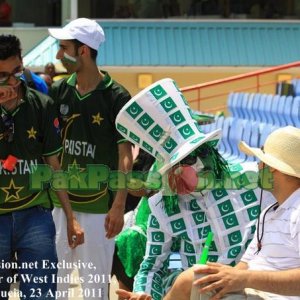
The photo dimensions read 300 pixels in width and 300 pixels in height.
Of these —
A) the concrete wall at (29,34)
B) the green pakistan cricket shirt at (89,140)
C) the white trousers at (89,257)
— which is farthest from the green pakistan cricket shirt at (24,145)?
the concrete wall at (29,34)

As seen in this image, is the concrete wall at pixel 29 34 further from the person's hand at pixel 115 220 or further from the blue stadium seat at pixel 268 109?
the person's hand at pixel 115 220

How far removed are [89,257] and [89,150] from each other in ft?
1.94

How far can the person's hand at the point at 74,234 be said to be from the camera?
5.07m

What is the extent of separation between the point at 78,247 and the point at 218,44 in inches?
470

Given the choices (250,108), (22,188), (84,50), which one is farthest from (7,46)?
(250,108)

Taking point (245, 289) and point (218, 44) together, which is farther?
point (218, 44)

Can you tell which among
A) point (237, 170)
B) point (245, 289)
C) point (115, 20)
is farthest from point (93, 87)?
point (115, 20)

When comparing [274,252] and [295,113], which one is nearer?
[274,252]

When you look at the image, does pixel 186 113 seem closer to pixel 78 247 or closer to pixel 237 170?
pixel 237 170

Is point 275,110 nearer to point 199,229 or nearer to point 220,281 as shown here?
point 199,229

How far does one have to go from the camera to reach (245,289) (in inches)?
147

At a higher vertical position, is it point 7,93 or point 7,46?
point 7,46

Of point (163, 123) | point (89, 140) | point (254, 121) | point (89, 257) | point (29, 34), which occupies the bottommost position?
point (89, 257)

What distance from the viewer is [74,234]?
5.11 meters
